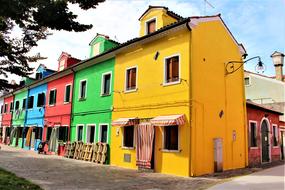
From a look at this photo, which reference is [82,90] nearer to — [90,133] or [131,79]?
[90,133]

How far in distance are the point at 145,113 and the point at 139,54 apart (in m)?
3.50

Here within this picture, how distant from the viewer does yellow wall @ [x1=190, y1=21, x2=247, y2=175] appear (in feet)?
46.2

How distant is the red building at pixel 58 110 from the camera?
2395 centimetres

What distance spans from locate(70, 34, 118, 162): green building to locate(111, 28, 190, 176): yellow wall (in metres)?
1.07

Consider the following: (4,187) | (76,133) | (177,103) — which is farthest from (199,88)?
(76,133)

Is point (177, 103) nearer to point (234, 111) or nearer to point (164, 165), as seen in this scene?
point (164, 165)

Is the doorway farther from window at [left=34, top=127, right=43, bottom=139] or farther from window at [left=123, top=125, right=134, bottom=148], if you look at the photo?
window at [left=34, top=127, right=43, bottom=139]

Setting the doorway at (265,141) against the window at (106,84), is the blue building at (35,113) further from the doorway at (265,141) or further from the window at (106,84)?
the doorway at (265,141)

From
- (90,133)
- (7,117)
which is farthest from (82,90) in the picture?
(7,117)

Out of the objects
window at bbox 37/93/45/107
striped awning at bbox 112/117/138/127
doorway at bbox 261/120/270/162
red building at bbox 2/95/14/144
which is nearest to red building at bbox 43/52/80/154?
window at bbox 37/93/45/107

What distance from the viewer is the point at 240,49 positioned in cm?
1898

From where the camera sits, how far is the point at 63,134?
24094 millimetres

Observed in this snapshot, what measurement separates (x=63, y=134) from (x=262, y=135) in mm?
14967

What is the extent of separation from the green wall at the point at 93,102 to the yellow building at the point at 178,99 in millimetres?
914
